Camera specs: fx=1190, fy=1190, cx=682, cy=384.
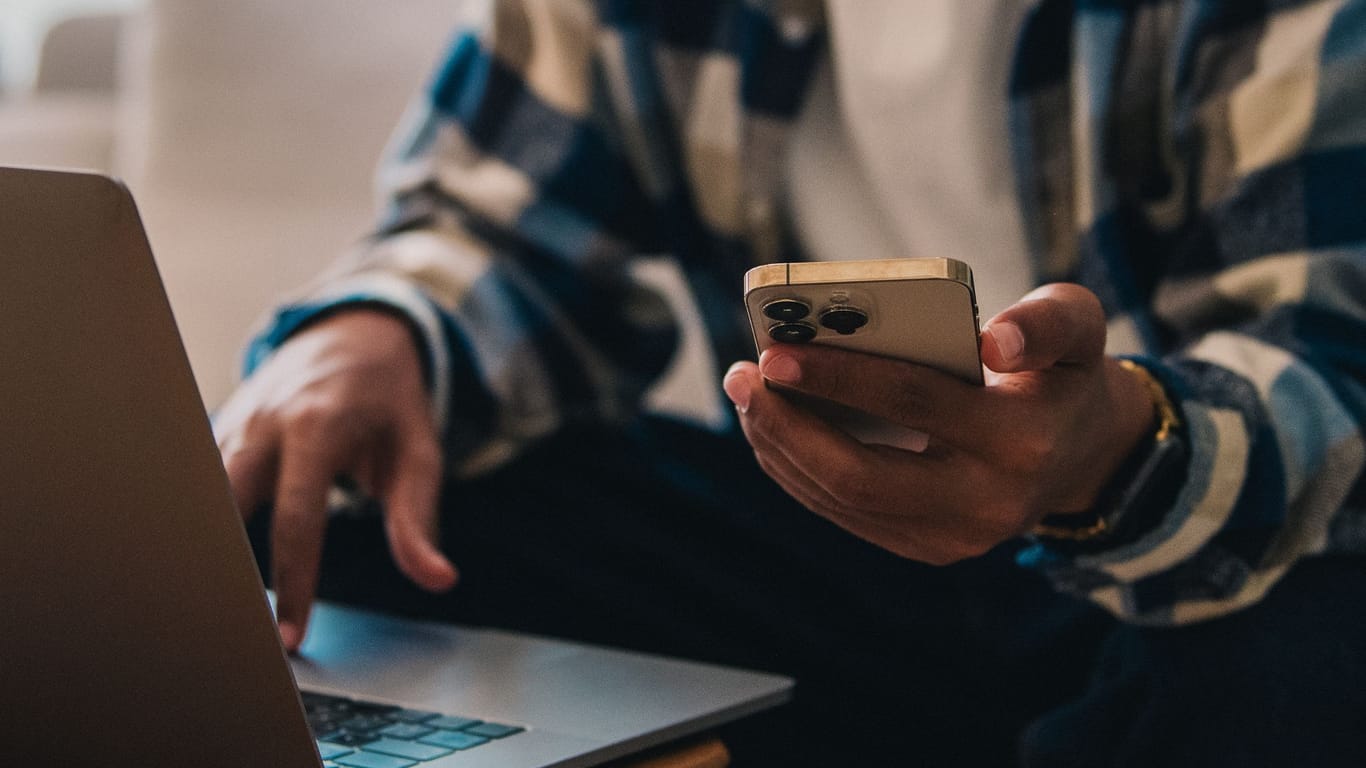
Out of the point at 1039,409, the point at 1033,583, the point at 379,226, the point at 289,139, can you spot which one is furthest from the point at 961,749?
the point at 289,139

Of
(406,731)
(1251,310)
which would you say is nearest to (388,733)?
(406,731)

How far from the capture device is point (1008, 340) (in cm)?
29

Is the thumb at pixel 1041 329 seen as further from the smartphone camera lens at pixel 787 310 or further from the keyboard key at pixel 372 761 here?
the keyboard key at pixel 372 761

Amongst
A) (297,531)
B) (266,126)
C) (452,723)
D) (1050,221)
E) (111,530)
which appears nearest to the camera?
(111,530)

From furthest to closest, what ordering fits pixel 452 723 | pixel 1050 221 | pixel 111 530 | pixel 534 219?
pixel 534 219 < pixel 1050 221 < pixel 452 723 < pixel 111 530

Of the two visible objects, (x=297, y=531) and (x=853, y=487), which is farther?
(x=297, y=531)

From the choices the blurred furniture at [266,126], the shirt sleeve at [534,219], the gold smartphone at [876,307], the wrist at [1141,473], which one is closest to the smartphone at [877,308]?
the gold smartphone at [876,307]

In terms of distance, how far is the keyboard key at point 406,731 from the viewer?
35 cm

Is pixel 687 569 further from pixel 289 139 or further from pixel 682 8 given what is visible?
pixel 289 139

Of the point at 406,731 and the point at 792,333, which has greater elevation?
the point at 792,333

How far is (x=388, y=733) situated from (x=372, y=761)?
0.09 feet

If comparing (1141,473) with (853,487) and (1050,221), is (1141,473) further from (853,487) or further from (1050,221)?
(1050,221)

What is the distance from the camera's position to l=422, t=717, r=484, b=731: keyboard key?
362mm

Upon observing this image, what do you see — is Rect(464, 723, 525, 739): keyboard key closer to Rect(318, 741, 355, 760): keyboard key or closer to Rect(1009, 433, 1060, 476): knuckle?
Rect(318, 741, 355, 760): keyboard key
